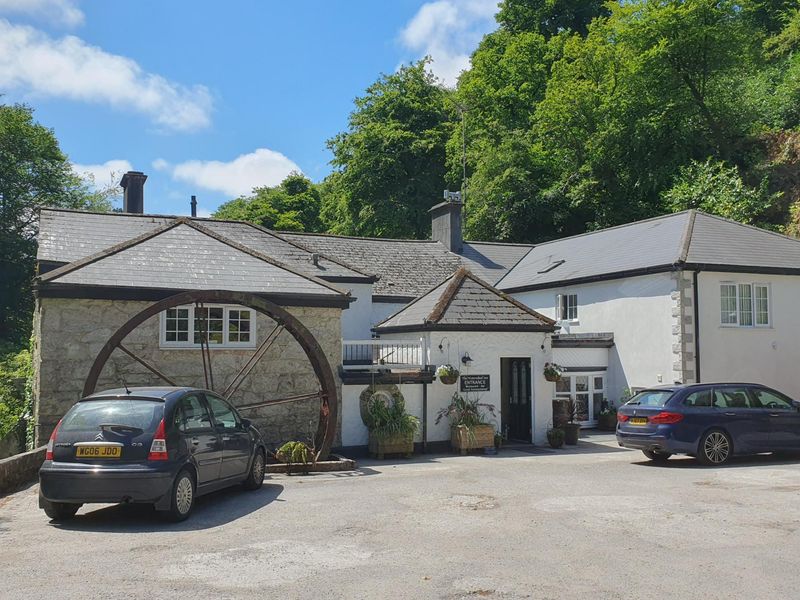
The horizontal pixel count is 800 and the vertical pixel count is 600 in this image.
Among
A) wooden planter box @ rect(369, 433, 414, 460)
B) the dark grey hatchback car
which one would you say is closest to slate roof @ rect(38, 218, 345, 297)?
wooden planter box @ rect(369, 433, 414, 460)

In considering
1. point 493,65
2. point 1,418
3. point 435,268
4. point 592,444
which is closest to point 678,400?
point 592,444

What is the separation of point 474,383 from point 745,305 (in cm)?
Result: 965

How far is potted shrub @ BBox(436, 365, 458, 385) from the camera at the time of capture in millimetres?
17797

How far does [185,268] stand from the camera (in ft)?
54.0

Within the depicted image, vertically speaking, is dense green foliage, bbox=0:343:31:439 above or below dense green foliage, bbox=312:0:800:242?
below

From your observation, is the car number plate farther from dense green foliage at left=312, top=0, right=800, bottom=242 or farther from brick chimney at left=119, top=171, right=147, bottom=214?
dense green foliage at left=312, top=0, right=800, bottom=242

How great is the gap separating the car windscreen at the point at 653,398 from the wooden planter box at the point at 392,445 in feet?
16.1

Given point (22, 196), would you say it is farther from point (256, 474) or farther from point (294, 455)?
point (256, 474)

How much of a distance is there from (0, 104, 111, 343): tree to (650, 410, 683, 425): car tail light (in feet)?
123

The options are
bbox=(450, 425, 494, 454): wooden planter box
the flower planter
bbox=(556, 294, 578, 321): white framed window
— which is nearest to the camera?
bbox=(450, 425, 494, 454): wooden planter box

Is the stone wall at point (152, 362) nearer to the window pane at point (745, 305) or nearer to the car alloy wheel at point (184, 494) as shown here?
the car alloy wheel at point (184, 494)

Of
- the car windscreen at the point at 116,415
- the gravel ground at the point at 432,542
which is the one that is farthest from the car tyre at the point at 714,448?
the car windscreen at the point at 116,415

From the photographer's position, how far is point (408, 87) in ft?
167

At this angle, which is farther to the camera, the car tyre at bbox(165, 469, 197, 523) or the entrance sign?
the entrance sign
